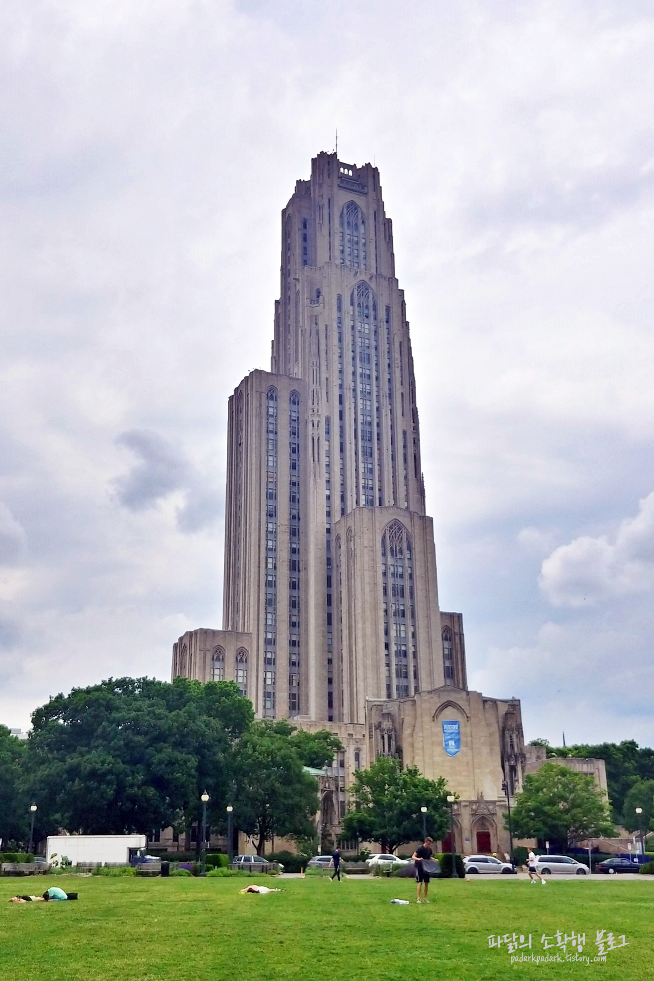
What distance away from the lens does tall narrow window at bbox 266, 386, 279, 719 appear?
488ft

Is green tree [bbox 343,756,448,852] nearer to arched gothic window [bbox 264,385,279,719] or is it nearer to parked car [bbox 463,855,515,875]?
parked car [bbox 463,855,515,875]

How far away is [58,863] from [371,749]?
65.5 metres

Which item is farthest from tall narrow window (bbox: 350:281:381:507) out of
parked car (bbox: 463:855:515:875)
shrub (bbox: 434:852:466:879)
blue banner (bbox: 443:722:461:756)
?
shrub (bbox: 434:852:466:879)

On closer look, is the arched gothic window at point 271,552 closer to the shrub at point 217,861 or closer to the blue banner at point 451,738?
the blue banner at point 451,738

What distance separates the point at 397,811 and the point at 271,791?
11314 millimetres

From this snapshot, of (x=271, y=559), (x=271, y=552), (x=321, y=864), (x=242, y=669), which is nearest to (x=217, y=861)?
(x=321, y=864)

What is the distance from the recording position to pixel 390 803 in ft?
261

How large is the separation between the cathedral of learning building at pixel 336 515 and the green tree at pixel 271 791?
3215cm

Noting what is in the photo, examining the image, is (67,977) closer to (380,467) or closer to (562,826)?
(562,826)

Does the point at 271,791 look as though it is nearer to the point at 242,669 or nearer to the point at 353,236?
the point at 242,669

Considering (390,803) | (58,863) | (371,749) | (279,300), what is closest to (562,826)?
(390,803)

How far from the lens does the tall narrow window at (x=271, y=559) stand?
488 feet

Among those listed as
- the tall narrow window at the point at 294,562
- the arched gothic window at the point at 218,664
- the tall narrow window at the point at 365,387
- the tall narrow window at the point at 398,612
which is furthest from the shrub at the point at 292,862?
the tall narrow window at the point at 365,387

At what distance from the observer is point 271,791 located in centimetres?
7906
